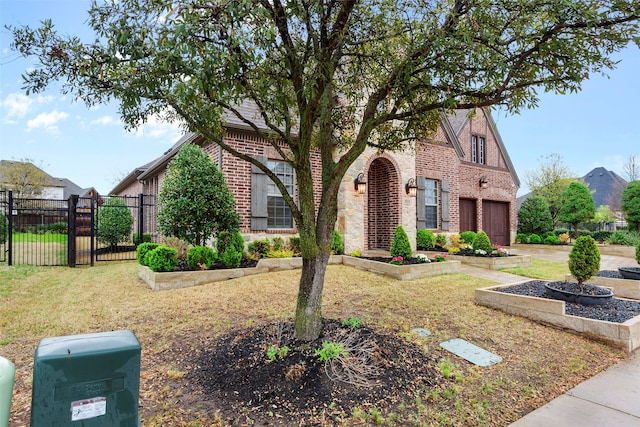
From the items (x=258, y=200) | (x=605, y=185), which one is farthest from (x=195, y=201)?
(x=605, y=185)

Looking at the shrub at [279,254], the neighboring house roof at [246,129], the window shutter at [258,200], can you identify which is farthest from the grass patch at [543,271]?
the window shutter at [258,200]

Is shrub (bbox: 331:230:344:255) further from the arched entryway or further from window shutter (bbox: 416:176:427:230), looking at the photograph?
window shutter (bbox: 416:176:427:230)

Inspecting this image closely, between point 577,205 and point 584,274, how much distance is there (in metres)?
14.0

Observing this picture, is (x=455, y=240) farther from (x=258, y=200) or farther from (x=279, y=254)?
(x=258, y=200)

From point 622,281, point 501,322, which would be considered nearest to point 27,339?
point 501,322

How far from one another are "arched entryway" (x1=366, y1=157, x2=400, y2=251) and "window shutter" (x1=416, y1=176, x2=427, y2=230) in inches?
48.6

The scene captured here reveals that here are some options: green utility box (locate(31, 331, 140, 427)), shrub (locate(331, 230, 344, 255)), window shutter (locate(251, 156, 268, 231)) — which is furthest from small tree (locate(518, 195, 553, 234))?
green utility box (locate(31, 331, 140, 427))

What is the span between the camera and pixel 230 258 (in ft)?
24.1

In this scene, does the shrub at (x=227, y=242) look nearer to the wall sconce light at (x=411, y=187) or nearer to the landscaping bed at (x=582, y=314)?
the landscaping bed at (x=582, y=314)

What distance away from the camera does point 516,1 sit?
3133 mm

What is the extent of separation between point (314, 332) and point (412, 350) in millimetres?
1097

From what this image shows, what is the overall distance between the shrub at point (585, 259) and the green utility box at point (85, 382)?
6.16 m

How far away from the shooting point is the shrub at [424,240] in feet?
37.1

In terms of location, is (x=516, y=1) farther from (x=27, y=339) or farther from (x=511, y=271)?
(x=511, y=271)
